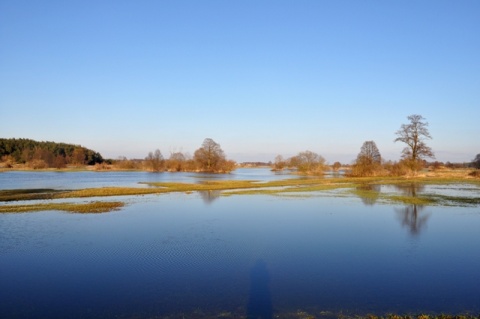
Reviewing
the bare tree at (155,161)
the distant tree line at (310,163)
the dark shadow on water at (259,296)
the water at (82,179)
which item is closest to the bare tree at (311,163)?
the distant tree line at (310,163)

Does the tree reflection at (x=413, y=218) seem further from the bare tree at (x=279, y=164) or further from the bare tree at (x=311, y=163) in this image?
the bare tree at (x=279, y=164)

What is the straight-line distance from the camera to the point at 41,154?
136 m

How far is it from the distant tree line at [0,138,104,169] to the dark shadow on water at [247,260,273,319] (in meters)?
132

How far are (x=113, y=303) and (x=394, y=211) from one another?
22.2 metres

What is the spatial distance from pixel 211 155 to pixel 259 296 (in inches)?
4037

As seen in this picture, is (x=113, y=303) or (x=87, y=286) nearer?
(x=113, y=303)

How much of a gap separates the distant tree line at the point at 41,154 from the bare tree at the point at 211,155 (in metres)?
59.9

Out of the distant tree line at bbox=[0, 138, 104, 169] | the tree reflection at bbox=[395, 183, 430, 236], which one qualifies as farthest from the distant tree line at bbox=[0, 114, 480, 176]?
the tree reflection at bbox=[395, 183, 430, 236]

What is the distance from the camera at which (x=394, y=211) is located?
2597 centimetres

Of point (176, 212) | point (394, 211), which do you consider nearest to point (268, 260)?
point (176, 212)

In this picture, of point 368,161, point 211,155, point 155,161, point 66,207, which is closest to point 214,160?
point 211,155

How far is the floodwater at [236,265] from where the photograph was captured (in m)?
9.58

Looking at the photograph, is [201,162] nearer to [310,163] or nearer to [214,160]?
[214,160]

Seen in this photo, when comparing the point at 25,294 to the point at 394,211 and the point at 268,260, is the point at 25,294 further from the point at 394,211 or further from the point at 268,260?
the point at 394,211
